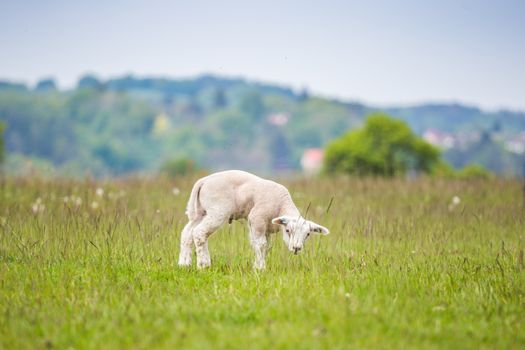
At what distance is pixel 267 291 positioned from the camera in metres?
6.82

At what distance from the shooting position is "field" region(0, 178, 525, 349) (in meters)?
5.31

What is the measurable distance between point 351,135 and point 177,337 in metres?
72.9

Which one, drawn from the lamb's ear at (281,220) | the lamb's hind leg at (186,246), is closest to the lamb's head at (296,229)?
the lamb's ear at (281,220)

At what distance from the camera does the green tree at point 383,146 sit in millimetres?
73312

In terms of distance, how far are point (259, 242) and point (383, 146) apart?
69.5 meters

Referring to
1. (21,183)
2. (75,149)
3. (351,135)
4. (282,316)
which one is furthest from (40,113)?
(282,316)

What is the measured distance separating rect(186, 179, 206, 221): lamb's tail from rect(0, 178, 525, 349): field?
731mm

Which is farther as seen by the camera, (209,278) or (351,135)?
(351,135)

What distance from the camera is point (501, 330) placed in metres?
5.57

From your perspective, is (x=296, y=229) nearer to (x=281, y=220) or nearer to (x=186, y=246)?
(x=281, y=220)

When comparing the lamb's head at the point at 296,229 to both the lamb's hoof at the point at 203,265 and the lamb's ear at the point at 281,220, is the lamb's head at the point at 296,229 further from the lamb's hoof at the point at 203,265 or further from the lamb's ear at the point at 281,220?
the lamb's hoof at the point at 203,265

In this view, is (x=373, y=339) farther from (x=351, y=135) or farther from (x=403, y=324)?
(x=351, y=135)

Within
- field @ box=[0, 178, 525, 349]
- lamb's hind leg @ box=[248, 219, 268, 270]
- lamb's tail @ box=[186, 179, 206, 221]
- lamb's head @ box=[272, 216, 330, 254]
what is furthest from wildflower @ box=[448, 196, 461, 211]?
lamb's tail @ box=[186, 179, 206, 221]

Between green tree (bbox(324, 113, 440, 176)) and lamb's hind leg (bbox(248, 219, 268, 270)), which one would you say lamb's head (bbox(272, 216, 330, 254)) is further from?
green tree (bbox(324, 113, 440, 176))
